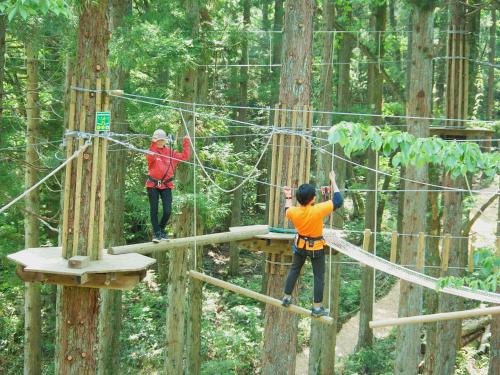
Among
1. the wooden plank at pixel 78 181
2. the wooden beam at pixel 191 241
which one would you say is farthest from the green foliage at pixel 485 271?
the wooden plank at pixel 78 181

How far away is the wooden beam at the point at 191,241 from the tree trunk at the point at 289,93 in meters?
0.66

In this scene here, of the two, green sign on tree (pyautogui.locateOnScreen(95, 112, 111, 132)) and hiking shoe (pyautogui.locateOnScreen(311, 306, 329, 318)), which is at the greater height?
green sign on tree (pyautogui.locateOnScreen(95, 112, 111, 132))

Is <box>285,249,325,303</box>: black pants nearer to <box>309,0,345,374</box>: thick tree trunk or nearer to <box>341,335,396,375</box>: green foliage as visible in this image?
<box>309,0,345,374</box>: thick tree trunk

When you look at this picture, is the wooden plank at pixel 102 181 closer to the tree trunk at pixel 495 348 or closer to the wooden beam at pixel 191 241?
the wooden beam at pixel 191 241

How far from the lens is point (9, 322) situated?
13422 millimetres

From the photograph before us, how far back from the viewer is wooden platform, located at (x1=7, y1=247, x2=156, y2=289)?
5132 mm

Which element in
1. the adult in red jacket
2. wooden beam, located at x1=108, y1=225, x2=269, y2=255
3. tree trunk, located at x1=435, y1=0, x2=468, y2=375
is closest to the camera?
wooden beam, located at x1=108, y1=225, x2=269, y2=255

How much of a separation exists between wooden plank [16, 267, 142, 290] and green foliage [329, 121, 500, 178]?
87.0 inches

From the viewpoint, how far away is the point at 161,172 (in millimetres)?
6281

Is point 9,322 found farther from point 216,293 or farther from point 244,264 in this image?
point 244,264

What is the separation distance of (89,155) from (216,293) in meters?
10.9

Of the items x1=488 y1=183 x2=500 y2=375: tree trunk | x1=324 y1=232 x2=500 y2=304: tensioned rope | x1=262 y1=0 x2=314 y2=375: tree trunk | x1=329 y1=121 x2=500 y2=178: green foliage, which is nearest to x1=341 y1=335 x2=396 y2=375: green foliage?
x1=488 y1=183 x2=500 y2=375: tree trunk

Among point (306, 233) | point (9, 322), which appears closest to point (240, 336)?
point (9, 322)

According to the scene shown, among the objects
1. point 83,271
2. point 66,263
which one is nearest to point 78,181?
Result: point 66,263
